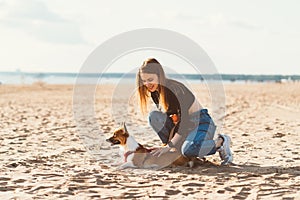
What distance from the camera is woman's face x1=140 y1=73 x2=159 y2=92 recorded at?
233 inches

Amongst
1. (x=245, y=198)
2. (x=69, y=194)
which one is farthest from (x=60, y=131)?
(x=245, y=198)

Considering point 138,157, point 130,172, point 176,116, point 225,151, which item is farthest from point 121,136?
point 225,151

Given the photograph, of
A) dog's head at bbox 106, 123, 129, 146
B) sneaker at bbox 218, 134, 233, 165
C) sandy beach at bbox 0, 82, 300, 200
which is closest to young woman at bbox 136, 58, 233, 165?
sneaker at bbox 218, 134, 233, 165

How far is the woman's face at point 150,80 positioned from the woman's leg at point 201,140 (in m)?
0.68

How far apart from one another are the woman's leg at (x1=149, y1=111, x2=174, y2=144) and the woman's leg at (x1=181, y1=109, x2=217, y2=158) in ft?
1.12

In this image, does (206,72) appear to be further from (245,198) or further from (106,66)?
(245,198)

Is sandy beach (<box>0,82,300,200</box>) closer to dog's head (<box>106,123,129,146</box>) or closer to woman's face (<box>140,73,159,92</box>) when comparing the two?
dog's head (<box>106,123,129,146</box>)

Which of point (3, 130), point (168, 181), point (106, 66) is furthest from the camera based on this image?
point (3, 130)

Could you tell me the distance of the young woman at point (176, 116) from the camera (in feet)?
19.5

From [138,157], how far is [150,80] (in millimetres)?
989

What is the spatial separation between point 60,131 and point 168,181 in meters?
5.51

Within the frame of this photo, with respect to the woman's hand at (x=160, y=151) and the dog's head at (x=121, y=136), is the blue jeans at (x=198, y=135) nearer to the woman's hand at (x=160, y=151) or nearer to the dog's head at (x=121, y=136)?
the woman's hand at (x=160, y=151)

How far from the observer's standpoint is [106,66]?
27.7ft

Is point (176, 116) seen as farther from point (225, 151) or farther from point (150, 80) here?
point (225, 151)
